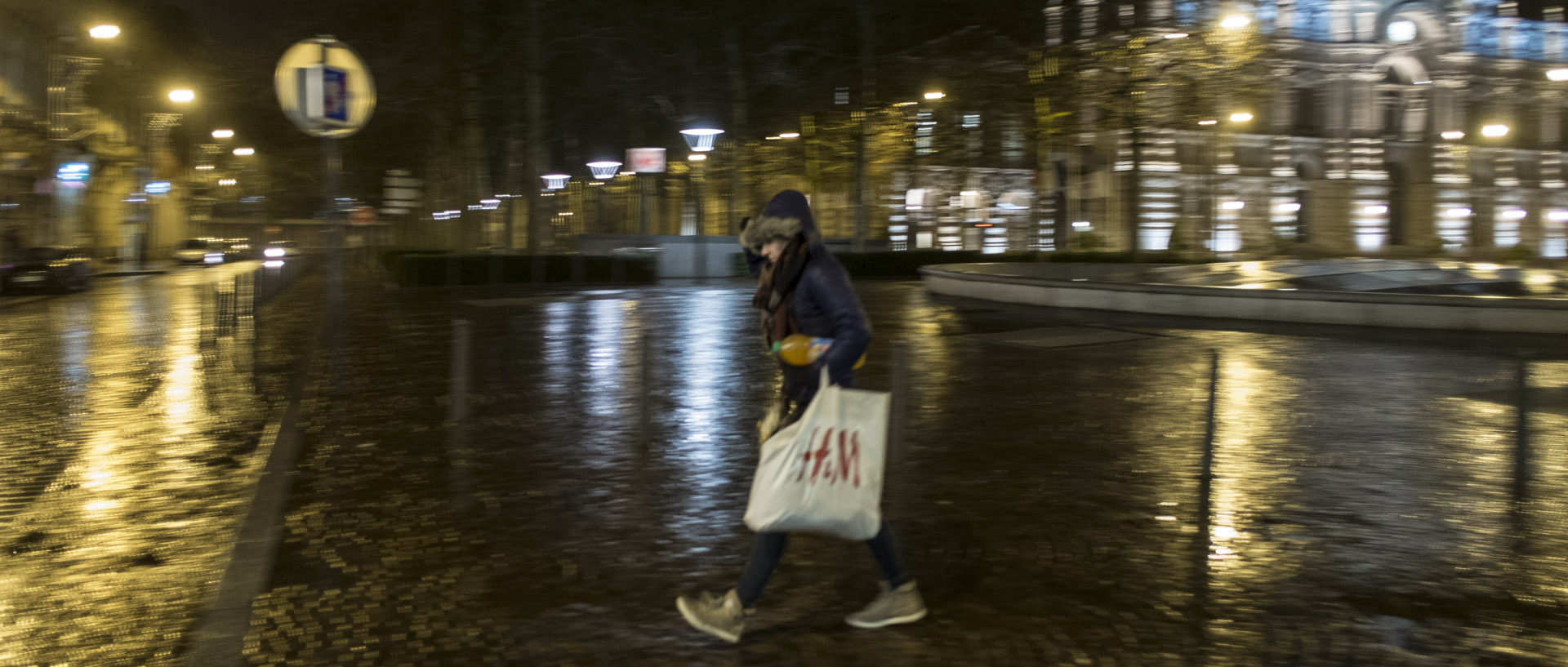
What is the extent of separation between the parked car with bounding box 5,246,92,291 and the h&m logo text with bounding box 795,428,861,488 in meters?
31.6

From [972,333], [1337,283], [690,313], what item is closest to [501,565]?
[972,333]

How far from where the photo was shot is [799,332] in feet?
16.7

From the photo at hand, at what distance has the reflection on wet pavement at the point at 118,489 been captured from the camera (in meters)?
5.09

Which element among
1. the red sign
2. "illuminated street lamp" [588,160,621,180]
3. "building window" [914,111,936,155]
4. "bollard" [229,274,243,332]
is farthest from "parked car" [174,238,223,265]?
"bollard" [229,274,243,332]

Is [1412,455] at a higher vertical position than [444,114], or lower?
lower

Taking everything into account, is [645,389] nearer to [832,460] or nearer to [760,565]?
[760,565]

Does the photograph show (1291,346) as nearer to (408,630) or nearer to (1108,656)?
(1108,656)

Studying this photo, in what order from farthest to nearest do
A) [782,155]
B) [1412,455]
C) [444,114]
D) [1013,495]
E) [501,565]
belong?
[782,155]
[444,114]
[1412,455]
[1013,495]
[501,565]

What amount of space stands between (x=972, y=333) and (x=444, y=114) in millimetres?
24502

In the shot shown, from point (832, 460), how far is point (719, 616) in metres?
0.74

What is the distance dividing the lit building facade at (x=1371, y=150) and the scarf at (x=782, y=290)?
46112 mm

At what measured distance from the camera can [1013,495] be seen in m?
7.40

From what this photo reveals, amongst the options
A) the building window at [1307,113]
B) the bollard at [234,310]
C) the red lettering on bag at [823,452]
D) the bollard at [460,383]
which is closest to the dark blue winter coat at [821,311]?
the red lettering on bag at [823,452]

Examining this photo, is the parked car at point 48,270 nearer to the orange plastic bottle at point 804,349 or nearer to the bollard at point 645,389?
the bollard at point 645,389
